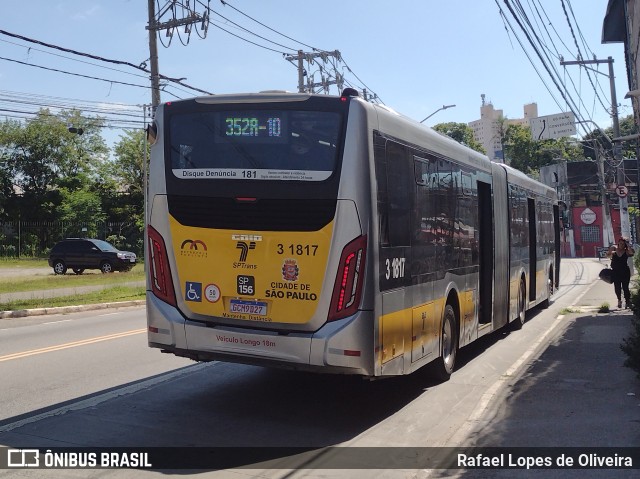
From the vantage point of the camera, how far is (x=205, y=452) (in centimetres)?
565

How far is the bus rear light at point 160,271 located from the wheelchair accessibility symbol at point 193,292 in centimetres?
18

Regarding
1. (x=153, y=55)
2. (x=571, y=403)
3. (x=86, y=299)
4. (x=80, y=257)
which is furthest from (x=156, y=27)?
(x=571, y=403)

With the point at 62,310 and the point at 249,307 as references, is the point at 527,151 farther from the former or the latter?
the point at 249,307

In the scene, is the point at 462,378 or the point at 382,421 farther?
the point at 462,378

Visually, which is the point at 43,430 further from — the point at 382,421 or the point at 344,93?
the point at 344,93

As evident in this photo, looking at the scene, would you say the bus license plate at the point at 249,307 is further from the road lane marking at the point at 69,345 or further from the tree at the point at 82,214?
the tree at the point at 82,214

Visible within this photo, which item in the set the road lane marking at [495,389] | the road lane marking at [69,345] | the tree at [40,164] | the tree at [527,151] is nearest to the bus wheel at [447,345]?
the road lane marking at [495,389]

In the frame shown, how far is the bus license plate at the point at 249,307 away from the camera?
21.4 ft

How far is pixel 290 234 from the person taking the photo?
6.44m

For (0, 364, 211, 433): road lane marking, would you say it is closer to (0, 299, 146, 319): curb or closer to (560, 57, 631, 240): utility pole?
(0, 299, 146, 319): curb

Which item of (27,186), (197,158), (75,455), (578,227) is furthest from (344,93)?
(578,227)

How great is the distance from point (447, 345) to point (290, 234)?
357cm

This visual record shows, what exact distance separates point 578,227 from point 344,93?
70.5m

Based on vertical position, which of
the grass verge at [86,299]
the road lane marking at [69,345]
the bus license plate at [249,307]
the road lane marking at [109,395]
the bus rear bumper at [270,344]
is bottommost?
the road lane marking at [109,395]
